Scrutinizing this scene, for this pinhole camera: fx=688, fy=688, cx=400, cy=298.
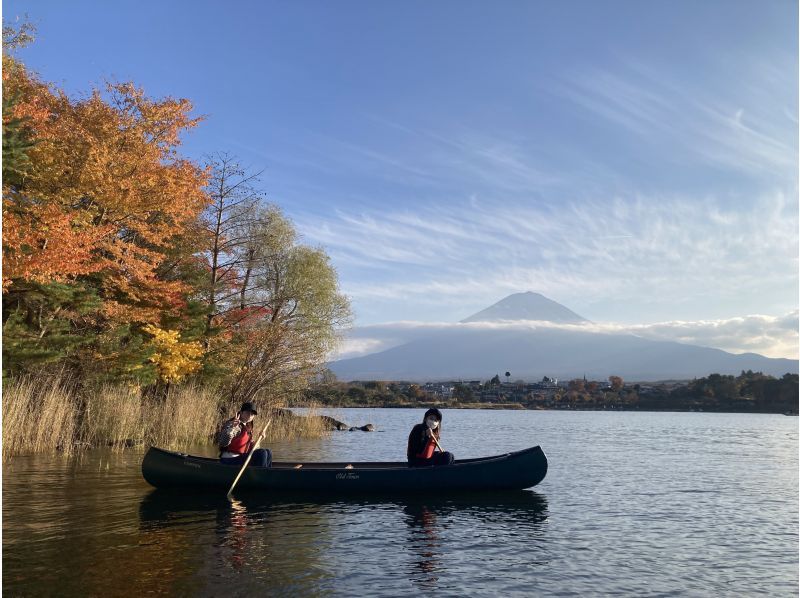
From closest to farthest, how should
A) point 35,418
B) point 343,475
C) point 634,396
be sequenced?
point 343,475 < point 35,418 < point 634,396

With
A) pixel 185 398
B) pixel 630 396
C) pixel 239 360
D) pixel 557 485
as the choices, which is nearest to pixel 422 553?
pixel 557 485

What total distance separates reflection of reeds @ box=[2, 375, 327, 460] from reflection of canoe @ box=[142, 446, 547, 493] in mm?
5743

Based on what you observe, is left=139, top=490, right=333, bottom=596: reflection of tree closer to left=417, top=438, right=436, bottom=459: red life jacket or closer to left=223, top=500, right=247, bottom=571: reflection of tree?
left=223, top=500, right=247, bottom=571: reflection of tree

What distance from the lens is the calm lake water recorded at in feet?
27.9

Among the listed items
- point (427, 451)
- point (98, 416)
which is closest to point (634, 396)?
point (98, 416)

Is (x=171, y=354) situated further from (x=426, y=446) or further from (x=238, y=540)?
(x=238, y=540)

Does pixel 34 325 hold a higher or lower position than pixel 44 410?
higher

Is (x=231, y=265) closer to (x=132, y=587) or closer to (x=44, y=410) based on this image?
(x=44, y=410)

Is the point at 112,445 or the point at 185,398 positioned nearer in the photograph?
the point at 112,445

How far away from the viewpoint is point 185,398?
24469mm

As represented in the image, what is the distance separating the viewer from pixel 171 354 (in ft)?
84.4

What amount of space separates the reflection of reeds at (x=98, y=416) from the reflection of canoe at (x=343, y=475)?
5743 mm

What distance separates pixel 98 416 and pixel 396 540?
558 inches

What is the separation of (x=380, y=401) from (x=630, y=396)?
35796 millimetres
